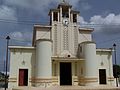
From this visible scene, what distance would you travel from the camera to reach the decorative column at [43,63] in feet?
85.8

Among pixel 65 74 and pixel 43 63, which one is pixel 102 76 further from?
pixel 43 63

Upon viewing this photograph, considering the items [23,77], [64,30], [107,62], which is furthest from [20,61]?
[107,62]

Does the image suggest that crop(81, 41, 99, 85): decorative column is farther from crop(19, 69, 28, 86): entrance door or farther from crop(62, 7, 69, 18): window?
crop(19, 69, 28, 86): entrance door

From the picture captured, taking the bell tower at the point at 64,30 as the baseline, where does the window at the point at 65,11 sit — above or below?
above

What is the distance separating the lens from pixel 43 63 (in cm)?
2638

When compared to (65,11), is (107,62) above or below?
below

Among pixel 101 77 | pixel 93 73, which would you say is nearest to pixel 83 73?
pixel 93 73

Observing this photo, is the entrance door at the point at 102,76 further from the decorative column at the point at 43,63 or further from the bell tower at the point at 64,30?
the decorative column at the point at 43,63

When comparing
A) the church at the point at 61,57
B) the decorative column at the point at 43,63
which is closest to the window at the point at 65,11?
the church at the point at 61,57

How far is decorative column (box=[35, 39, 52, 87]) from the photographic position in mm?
26141

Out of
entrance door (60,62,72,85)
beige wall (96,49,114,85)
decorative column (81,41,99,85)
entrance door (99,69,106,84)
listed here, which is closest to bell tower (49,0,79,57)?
entrance door (60,62,72,85)

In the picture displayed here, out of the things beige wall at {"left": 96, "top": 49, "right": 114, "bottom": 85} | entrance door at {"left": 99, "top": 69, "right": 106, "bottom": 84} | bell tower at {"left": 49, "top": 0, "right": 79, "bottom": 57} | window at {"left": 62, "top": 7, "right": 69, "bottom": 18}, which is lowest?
entrance door at {"left": 99, "top": 69, "right": 106, "bottom": 84}

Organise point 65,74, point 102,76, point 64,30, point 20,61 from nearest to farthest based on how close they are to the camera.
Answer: point 20,61 < point 65,74 < point 102,76 < point 64,30

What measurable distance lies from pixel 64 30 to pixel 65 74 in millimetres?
6164
